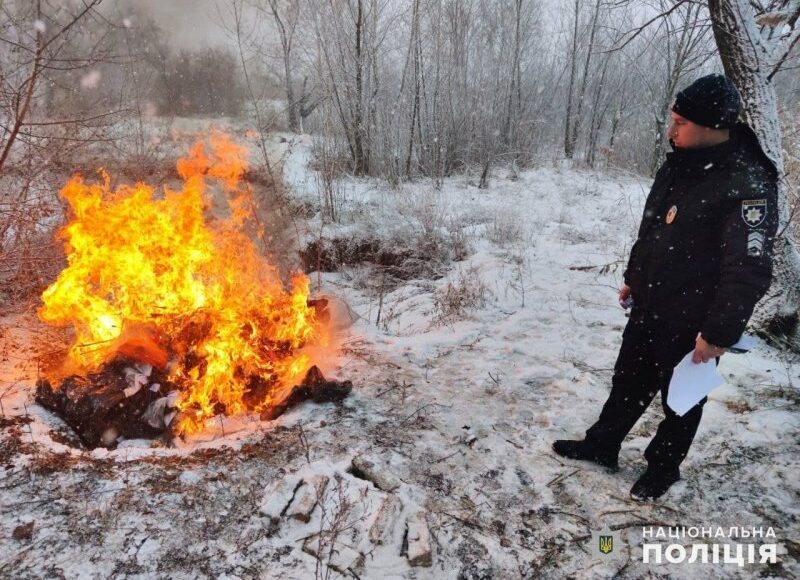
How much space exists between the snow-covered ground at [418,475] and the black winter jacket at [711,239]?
1.20m

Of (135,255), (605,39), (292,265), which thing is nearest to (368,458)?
(135,255)

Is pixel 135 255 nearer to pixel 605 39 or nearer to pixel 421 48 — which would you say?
pixel 421 48

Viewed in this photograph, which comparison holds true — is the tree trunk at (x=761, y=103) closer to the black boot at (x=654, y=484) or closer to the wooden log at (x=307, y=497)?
the black boot at (x=654, y=484)

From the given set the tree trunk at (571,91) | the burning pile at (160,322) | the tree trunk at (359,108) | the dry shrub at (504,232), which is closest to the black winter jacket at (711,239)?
the burning pile at (160,322)

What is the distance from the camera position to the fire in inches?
147

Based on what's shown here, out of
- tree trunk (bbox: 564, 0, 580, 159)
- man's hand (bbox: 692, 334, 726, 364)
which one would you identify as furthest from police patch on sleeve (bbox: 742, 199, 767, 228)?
tree trunk (bbox: 564, 0, 580, 159)

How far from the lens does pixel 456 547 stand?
2.34 m

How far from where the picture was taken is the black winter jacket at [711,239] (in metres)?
2.05

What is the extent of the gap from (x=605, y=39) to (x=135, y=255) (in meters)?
19.9

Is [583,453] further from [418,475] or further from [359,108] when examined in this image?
[359,108]

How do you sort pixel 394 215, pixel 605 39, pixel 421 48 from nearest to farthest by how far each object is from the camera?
1. pixel 394 215
2. pixel 421 48
3. pixel 605 39

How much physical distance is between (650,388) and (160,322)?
371cm

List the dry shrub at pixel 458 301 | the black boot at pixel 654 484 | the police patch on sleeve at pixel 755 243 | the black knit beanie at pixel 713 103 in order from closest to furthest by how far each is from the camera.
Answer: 1. the police patch on sleeve at pixel 755 243
2. the black knit beanie at pixel 713 103
3. the black boot at pixel 654 484
4. the dry shrub at pixel 458 301

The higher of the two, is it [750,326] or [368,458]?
[750,326]
